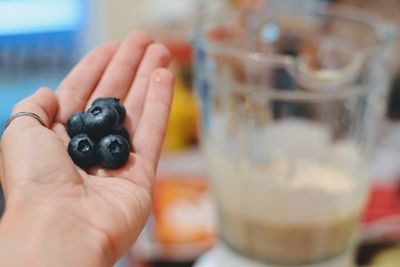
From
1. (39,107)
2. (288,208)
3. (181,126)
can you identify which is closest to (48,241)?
(39,107)

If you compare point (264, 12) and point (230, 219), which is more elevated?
point (264, 12)

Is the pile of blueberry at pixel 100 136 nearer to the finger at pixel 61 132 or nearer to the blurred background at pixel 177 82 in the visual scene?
the finger at pixel 61 132

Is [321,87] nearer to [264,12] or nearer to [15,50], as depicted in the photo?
[264,12]

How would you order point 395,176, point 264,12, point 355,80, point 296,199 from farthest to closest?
point 395,176 < point 264,12 < point 355,80 < point 296,199

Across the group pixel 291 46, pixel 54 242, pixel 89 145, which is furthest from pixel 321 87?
pixel 54 242

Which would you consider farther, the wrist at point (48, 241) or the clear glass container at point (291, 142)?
the clear glass container at point (291, 142)

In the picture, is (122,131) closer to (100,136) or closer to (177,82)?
(100,136)

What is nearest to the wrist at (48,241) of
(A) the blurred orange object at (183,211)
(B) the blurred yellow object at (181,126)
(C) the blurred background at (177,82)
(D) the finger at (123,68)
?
(D) the finger at (123,68)
